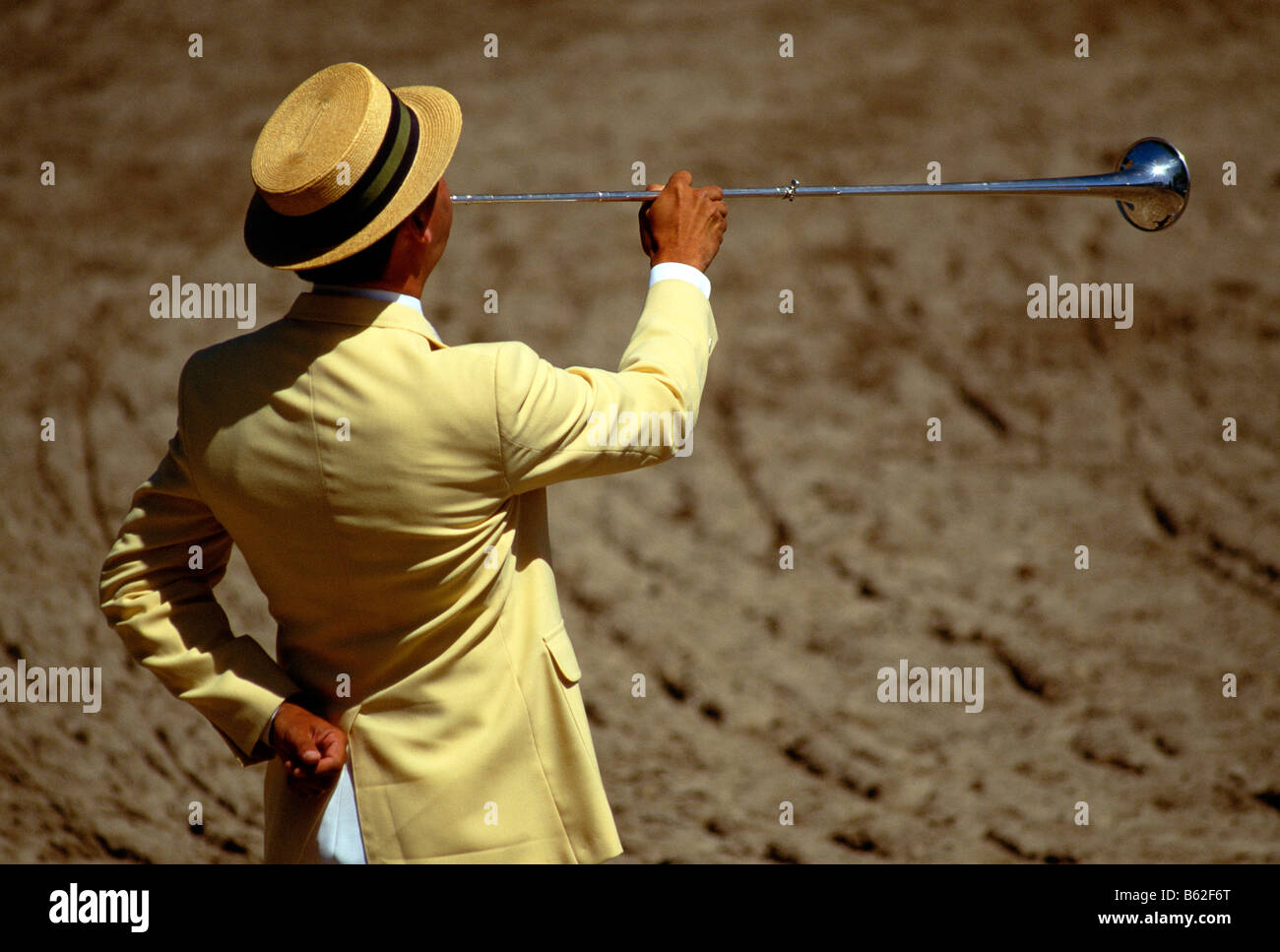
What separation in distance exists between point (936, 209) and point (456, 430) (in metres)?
3.48

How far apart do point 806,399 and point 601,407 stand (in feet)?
9.77

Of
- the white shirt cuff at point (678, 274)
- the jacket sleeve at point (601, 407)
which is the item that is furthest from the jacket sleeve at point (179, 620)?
the white shirt cuff at point (678, 274)

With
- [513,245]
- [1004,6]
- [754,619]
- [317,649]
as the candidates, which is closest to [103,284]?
[513,245]

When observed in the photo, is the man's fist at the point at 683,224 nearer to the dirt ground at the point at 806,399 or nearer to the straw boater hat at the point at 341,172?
the straw boater hat at the point at 341,172

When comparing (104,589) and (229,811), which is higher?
(104,589)

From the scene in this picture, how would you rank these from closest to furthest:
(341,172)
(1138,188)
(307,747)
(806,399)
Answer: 1. (341,172)
2. (307,747)
3. (1138,188)
4. (806,399)

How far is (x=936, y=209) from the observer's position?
445 cm

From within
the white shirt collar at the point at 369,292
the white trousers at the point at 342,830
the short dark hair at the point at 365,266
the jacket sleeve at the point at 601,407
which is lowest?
the white trousers at the point at 342,830

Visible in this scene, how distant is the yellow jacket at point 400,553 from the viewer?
4.15ft

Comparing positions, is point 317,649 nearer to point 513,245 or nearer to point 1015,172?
point 513,245

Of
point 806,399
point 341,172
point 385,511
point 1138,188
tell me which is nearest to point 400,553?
point 385,511

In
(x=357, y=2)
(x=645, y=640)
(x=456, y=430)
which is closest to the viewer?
(x=456, y=430)

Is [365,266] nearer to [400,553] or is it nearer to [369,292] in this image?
[369,292]

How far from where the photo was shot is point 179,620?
140cm
